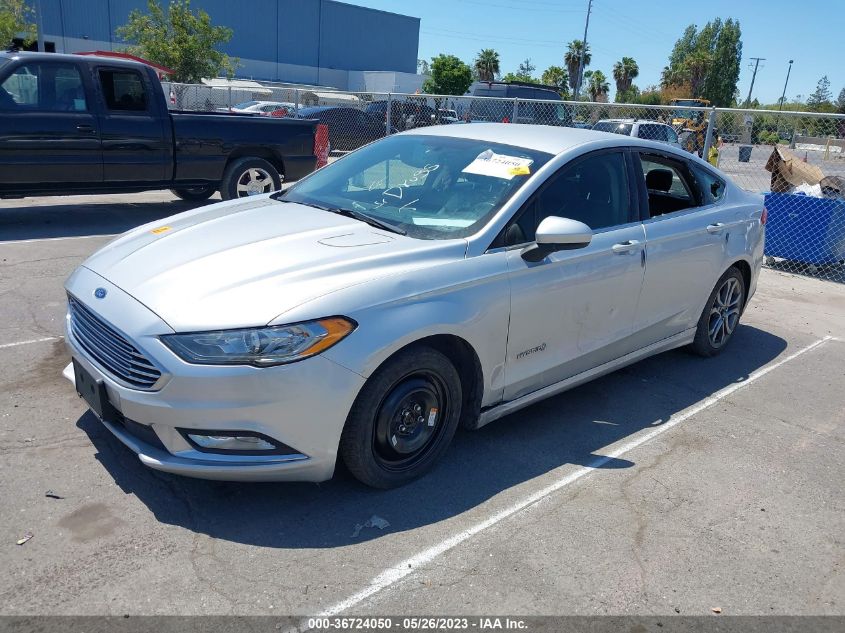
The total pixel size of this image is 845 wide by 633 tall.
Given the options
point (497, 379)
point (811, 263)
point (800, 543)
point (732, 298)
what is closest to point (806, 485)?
point (800, 543)

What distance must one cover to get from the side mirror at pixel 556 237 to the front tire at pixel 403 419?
2.60 feet

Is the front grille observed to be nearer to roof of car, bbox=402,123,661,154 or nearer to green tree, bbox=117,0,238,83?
roof of car, bbox=402,123,661,154

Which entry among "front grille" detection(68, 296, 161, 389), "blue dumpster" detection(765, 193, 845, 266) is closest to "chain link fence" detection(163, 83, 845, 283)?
"blue dumpster" detection(765, 193, 845, 266)

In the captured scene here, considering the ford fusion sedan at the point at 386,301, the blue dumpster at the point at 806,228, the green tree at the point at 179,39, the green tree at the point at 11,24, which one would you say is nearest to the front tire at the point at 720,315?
the ford fusion sedan at the point at 386,301

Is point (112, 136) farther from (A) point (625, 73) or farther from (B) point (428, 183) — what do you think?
(A) point (625, 73)

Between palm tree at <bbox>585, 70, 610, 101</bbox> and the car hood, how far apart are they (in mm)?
73672

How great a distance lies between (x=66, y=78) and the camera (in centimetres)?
850

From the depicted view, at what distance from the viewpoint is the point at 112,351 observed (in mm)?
3246

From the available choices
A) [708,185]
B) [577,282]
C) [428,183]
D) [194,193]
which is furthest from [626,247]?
[194,193]

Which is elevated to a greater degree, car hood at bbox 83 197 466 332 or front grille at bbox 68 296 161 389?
car hood at bbox 83 197 466 332

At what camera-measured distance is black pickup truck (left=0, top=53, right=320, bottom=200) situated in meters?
8.24

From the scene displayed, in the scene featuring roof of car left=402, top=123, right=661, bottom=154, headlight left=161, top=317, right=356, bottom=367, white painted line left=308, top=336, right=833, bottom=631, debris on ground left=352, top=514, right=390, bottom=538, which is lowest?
white painted line left=308, top=336, right=833, bottom=631

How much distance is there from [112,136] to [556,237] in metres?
7.07

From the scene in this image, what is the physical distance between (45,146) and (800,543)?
852cm
